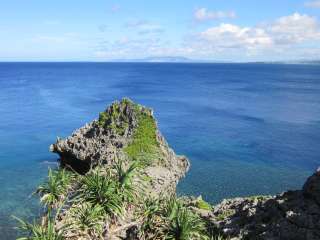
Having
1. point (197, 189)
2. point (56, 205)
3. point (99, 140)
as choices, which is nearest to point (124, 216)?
point (56, 205)

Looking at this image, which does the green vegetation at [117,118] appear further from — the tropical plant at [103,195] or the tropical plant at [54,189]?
the tropical plant at [103,195]

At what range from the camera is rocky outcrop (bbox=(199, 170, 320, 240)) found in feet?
59.0

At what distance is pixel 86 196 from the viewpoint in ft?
76.8

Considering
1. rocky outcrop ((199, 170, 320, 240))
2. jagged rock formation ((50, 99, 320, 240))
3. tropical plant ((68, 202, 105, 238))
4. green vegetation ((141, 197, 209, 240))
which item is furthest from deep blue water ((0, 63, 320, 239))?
rocky outcrop ((199, 170, 320, 240))

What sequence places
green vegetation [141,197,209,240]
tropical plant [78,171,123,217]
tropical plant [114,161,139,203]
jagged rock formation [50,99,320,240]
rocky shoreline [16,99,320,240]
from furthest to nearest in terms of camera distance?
tropical plant [114,161,139,203] < tropical plant [78,171,123,217] < green vegetation [141,197,209,240] < rocky shoreline [16,99,320,240] < jagged rock formation [50,99,320,240]

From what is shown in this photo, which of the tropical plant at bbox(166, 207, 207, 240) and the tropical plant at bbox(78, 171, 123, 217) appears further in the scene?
the tropical plant at bbox(78, 171, 123, 217)

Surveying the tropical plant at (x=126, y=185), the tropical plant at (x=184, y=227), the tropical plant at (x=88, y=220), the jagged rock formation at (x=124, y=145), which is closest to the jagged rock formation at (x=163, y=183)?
the jagged rock formation at (x=124, y=145)

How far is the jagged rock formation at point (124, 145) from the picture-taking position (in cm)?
3603

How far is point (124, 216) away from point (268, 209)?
26.5 feet

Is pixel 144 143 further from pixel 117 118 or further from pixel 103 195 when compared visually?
pixel 103 195

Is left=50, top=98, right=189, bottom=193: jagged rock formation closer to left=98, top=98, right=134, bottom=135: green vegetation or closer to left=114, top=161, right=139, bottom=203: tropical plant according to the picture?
left=98, top=98, right=134, bottom=135: green vegetation

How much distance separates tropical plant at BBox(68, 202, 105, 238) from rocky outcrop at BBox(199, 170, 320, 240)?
582 cm

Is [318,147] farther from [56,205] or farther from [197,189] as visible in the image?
[56,205]

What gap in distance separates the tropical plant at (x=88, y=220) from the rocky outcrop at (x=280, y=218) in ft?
19.1
